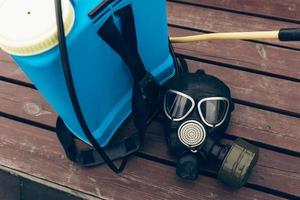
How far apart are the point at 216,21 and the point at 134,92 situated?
660mm

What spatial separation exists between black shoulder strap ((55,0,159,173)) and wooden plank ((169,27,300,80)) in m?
0.39

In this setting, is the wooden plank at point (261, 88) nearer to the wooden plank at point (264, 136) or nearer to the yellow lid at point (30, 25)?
the wooden plank at point (264, 136)

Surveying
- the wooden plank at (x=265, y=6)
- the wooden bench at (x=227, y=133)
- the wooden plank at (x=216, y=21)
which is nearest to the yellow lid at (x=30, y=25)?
the wooden bench at (x=227, y=133)

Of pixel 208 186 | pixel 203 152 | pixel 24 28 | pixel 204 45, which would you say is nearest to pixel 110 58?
pixel 24 28

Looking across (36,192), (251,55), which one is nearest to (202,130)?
(251,55)

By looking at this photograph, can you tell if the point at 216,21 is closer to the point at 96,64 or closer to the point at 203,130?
the point at 203,130

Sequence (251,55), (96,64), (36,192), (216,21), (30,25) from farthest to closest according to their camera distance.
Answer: (216,21) < (251,55) < (36,192) < (96,64) < (30,25)

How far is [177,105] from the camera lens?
105cm

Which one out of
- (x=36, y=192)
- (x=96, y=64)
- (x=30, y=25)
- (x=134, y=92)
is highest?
(x=30, y=25)

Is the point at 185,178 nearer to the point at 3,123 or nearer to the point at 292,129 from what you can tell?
the point at 292,129

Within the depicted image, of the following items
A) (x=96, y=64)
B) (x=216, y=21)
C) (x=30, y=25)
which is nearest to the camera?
(x=30, y=25)

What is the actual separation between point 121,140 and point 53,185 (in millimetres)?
249

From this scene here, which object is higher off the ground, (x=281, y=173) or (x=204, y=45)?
(x=204, y=45)

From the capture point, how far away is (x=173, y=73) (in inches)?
49.2
